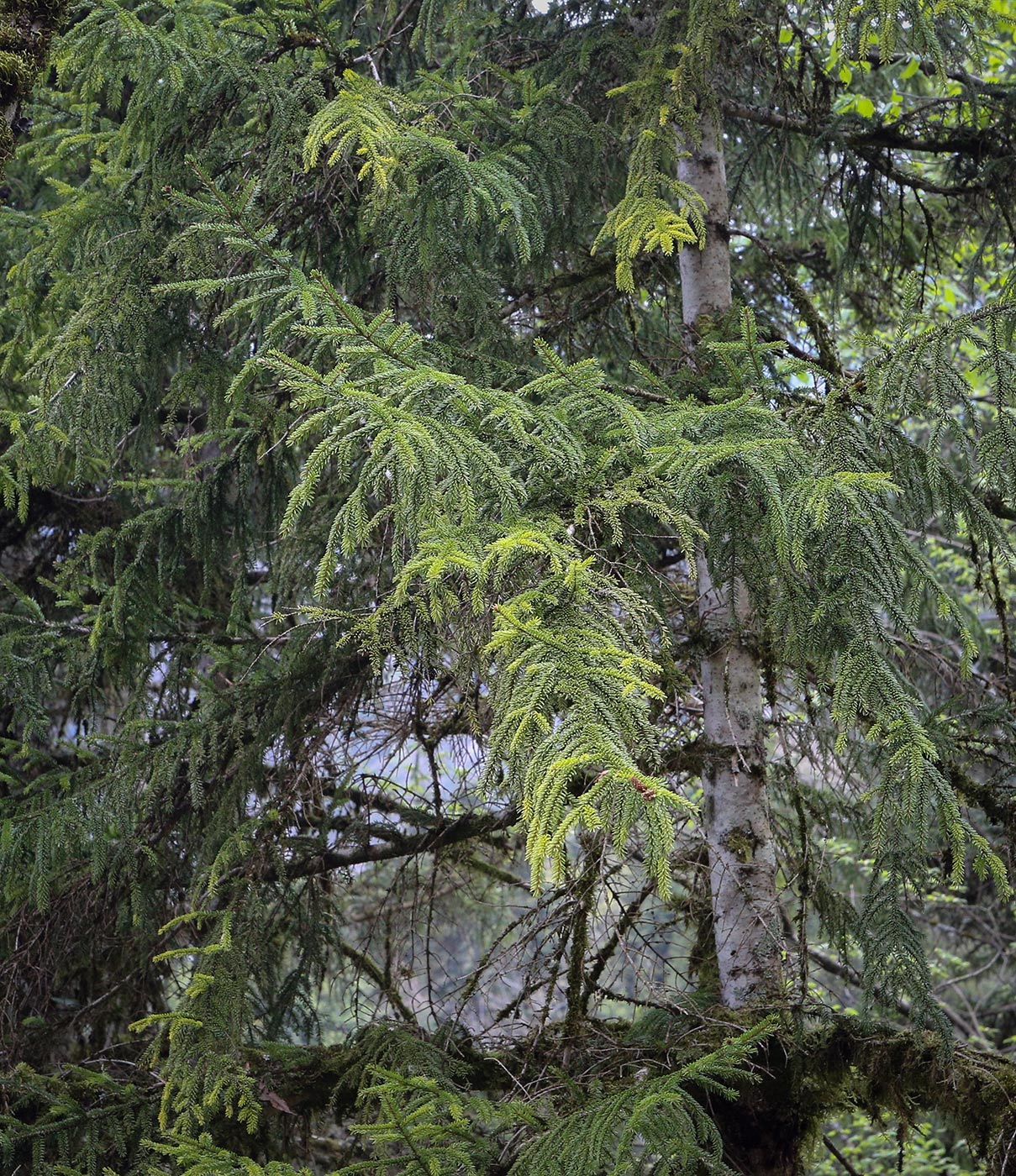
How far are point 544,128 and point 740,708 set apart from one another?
7.54ft

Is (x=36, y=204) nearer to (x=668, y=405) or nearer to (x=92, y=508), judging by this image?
(x=92, y=508)

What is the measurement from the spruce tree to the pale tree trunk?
0.06 ft

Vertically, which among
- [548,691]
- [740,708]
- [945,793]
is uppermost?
[740,708]

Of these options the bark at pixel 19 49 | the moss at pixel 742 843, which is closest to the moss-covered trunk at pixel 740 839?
the moss at pixel 742 843

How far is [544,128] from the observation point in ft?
13.5

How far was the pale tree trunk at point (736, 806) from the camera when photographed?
12.9ft

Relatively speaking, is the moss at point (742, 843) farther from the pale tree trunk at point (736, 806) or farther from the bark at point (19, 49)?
the bark at point (19, 49)

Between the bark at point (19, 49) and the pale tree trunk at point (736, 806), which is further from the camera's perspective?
the pale tree trunk at point (736, 806)

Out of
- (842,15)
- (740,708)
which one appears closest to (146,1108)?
(740,708)

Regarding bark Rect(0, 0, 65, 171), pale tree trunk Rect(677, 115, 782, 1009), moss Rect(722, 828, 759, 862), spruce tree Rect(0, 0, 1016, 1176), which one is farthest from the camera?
moss Rect(722, 828, 759, 862)

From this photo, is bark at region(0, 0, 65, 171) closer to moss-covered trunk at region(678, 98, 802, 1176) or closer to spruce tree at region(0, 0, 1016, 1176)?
spruce tree at region(0, 0, 1016, 1176)

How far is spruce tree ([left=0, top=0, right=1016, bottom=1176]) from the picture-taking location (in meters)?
2.61

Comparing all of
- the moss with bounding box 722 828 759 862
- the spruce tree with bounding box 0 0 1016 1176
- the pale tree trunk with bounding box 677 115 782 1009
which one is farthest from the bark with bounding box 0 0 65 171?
the moss with bounding box 722 828 759 862

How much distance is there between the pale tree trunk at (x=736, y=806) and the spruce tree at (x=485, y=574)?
19mm
